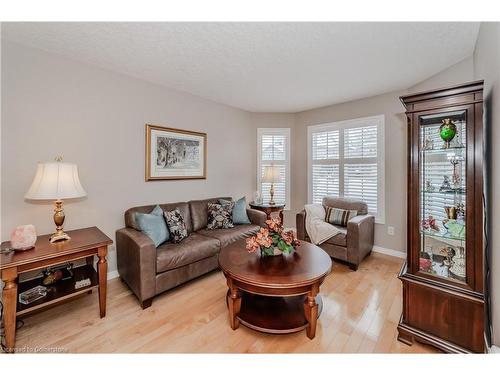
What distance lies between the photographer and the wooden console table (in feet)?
5.03

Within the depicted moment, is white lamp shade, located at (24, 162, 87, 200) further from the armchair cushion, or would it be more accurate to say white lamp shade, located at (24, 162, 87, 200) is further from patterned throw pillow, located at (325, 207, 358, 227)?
the armchair cushion

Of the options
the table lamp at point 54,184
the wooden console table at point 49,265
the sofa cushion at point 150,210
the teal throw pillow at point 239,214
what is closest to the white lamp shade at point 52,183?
the table lamp at point 54,184

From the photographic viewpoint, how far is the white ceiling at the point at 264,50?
1.83 m

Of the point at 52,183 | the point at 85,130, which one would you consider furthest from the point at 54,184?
the point at 85,130

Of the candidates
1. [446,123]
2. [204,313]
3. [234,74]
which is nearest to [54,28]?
[234,74]

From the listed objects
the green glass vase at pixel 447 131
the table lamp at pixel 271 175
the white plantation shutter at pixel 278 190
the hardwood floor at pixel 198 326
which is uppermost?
the green glass vase at pixel 447 131

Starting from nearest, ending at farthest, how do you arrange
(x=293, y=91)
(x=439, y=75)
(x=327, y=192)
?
1. (x=439, y=75)
2. (x=293, y=91)
3. (x=327, y=192)

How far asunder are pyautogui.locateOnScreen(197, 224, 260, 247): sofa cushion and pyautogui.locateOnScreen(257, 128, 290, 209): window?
4.80ft

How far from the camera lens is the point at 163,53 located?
2.22 meters

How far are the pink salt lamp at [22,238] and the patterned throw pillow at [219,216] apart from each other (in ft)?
5.87

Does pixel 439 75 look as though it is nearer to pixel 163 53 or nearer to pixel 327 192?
pixel 327 192

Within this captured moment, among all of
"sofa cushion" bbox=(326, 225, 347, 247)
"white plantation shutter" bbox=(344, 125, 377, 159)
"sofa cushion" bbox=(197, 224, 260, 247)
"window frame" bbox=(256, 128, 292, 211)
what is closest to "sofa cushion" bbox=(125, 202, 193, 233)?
"sofa cushion" bbox=(197, 224, 260, 247)

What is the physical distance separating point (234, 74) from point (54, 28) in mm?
1679

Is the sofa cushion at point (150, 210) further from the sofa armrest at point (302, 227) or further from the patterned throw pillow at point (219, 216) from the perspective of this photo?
the sofa armrest at point (302, 227)
